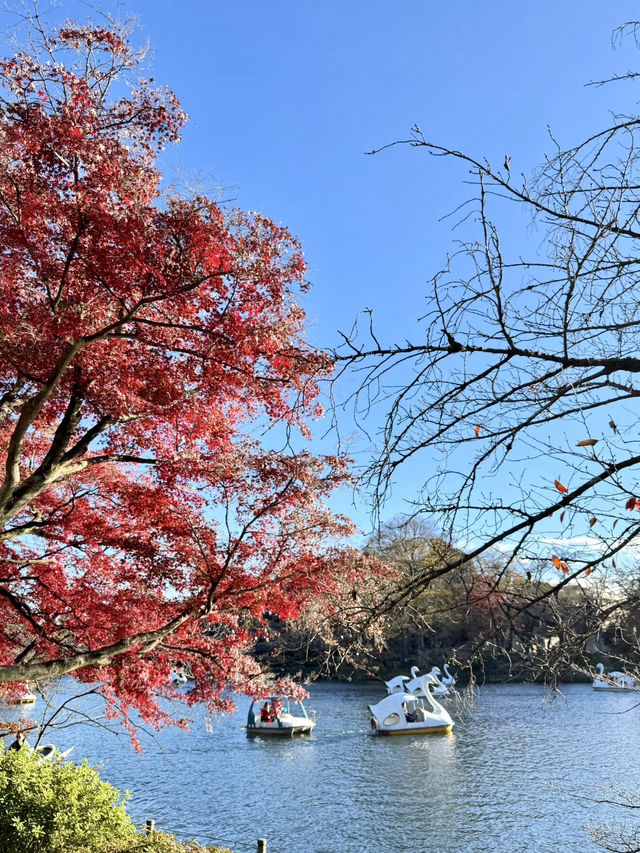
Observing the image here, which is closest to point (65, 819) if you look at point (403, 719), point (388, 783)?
point (388, 783)

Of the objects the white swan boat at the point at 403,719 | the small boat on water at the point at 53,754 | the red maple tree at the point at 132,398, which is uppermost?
the red maple tree at the point at 132,398

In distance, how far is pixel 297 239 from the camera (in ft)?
18.1

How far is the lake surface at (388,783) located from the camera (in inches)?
416

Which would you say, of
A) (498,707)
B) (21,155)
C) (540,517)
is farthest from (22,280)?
(498,707)

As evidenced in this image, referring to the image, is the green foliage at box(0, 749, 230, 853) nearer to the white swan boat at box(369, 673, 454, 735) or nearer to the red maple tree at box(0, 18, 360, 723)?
the red maple tree at box(0, 18, 360, 723)

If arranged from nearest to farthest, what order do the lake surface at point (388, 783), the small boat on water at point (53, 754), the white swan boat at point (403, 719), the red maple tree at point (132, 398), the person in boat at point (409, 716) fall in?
the red maple tree at point (132, 398)
the small boat on water at point (53, 754)
the lake surface at point (388, 783)
the white swan boat at point (403, 719)
the person in boat at point (409, 716)

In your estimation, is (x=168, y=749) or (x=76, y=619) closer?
(x=76, y=619)

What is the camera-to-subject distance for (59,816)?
5.58 m

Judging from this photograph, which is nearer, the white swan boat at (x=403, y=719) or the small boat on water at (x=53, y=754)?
the small boat on water at (x=53, y=754)

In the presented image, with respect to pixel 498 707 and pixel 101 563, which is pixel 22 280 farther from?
pixel 498 707

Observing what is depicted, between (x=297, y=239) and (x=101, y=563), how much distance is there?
13.2 feet

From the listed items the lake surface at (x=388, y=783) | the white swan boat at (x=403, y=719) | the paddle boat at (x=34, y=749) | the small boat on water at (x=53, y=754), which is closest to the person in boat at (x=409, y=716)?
the white swan boat at (x=403, y=719)

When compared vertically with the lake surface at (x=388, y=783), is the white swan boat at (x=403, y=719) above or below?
above

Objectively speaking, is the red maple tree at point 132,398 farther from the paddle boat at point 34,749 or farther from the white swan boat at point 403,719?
the white swan boat at point 403,719
